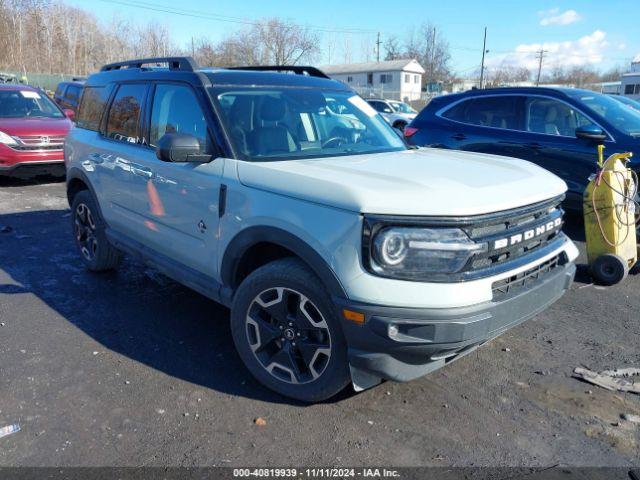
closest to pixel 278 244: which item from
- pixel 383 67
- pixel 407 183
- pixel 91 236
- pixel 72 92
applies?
pixel 407 183

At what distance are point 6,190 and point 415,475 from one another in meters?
9.63

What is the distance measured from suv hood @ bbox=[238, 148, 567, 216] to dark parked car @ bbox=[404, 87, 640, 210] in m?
3.39

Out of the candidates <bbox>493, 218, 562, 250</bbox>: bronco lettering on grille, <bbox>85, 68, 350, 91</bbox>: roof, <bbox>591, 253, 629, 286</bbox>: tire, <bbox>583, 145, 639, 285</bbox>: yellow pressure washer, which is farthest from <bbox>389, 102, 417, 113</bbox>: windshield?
<bbox>493, 218, 562, 250</bbox>: bronco lettering on grille

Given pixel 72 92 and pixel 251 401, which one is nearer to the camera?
pixel 251 401

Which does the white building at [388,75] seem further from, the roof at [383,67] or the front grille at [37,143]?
the front grille at [37,143]

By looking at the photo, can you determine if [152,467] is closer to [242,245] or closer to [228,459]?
[228,459]

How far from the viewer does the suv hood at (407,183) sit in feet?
8.21

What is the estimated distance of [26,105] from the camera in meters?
10.7

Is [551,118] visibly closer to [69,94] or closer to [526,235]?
[526,235]

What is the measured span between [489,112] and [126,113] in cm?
505

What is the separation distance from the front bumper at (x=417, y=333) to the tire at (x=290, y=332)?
0.48 ft

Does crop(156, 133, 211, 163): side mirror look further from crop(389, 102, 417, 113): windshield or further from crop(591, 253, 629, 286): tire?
crop(389, 102, 417, 113): windshield

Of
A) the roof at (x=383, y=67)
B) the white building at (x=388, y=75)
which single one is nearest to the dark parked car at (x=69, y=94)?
the white building at (x=388, y=75)

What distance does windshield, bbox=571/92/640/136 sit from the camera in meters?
6.47
